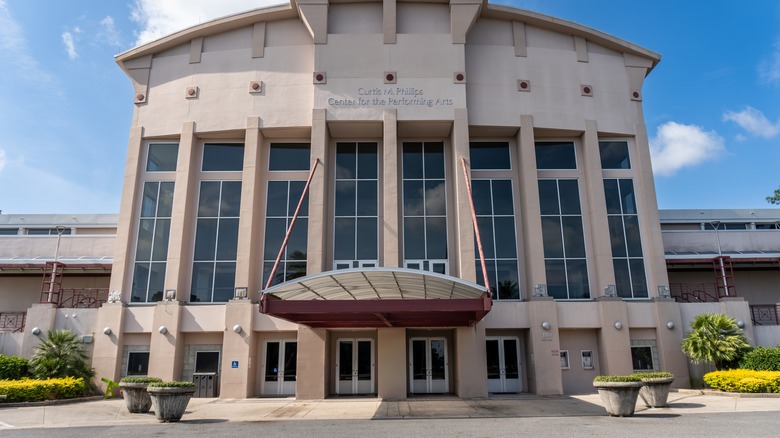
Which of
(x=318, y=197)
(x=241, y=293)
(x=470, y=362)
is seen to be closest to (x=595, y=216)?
(x=470, y=362)

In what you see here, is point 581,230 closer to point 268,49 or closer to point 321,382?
point 321,382

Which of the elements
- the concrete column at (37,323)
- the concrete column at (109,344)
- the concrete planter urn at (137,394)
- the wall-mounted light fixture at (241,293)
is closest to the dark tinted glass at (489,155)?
the wall-mounted light fixture at (241,293)

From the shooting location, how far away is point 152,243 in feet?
84.8

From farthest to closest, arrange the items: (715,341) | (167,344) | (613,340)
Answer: (613,340)
(167,344)
(715,341)

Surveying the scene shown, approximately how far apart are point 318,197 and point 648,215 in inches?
634

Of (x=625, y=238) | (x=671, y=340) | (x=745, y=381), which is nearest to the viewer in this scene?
(x=745, y=381)

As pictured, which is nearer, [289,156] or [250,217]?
[250,217]

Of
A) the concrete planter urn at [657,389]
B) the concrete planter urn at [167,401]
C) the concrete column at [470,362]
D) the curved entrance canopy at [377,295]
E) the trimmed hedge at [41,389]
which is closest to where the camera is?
the concrete planter urn at [167,401]

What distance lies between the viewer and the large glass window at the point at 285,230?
25.1 meters

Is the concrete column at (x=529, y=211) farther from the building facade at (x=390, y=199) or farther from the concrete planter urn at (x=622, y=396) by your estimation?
the concrete planter urn at (x=622, y=396)

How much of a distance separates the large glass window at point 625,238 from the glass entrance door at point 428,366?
359 inches

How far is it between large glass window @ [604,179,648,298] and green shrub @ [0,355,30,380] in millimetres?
26732

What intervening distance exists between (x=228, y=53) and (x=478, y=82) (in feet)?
42.1

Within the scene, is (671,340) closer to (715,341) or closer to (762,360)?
(715,341)
